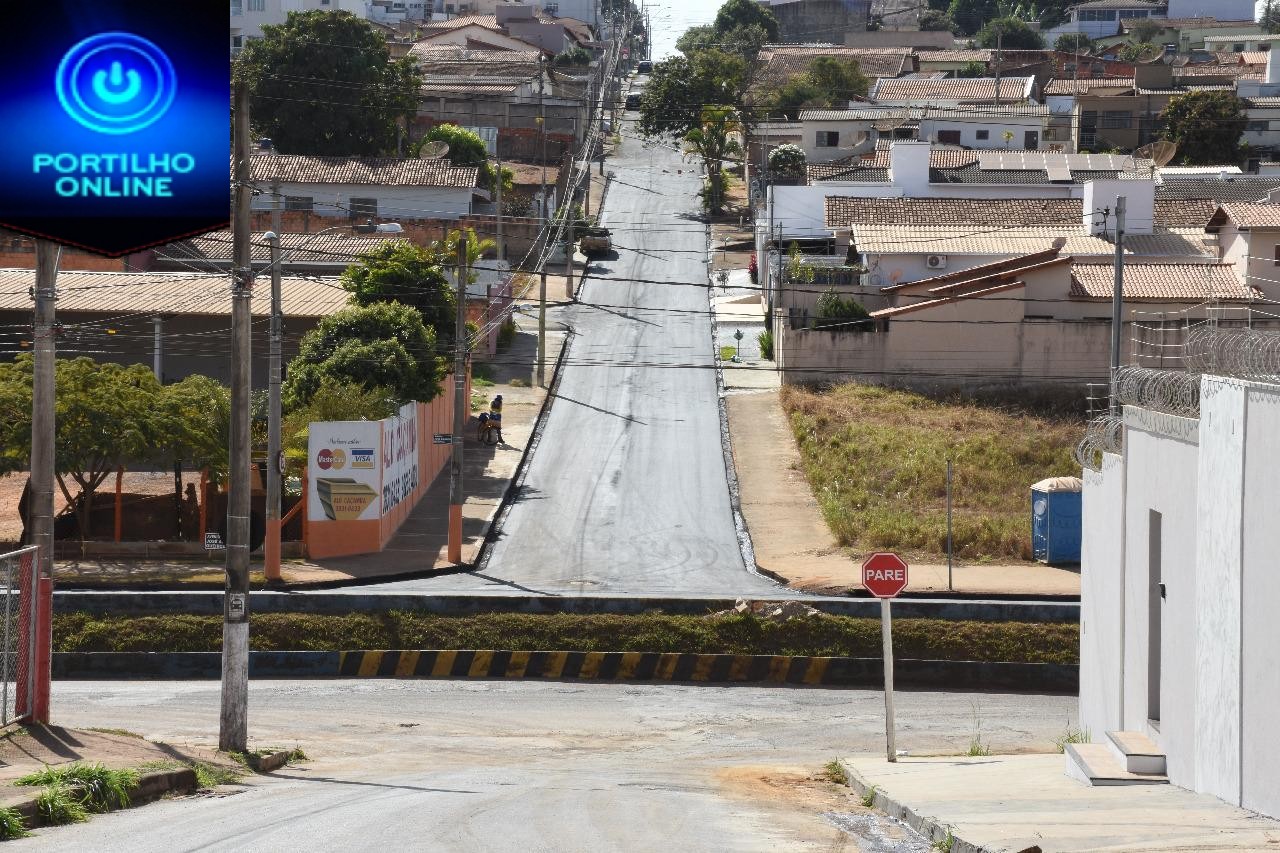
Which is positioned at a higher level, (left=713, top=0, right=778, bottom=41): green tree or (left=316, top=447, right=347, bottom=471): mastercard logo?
(left=713, top=0, right=778, bottom=41): green tree

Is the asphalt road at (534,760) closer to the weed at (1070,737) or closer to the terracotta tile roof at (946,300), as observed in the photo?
the weed at (1070,737)

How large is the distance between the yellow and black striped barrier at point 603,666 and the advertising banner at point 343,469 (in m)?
7.81

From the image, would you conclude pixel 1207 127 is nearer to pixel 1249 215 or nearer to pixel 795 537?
pixel 1249 215

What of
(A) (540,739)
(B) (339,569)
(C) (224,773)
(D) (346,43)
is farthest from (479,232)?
(C) (224,773)

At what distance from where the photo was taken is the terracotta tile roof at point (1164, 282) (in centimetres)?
5078

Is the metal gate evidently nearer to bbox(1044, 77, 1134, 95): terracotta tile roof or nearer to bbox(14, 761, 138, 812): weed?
bbox(14, 761, 138, 812): weed

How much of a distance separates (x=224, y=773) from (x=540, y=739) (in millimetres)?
6188

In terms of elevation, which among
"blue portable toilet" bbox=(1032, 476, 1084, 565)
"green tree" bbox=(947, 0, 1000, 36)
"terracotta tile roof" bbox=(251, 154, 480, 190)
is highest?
"green tree" bbox=(947, 0, 1000, 36)

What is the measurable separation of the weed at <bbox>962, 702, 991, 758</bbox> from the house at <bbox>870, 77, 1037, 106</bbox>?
7726 centimetres

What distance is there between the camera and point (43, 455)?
674 inches

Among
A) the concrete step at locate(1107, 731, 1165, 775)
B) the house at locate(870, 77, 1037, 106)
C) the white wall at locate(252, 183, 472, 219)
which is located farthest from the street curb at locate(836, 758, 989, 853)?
the house at locate(870, 77, 1037, 106)

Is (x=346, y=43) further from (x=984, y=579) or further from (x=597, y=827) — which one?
(x=597, y=827)

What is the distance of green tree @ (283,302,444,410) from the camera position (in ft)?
126

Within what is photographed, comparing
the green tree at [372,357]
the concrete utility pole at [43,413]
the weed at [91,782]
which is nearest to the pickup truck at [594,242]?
the green tree at [372,357]
